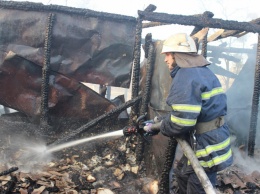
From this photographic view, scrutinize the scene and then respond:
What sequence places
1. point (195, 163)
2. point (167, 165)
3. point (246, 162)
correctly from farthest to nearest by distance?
1. point (246, 162)
2. point (167, 165)
3. point (195, 163)

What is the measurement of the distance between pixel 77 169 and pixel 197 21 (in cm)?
343

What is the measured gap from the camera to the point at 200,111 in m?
2.95

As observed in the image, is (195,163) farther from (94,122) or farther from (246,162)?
(246,162)

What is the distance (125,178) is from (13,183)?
70.7 inches

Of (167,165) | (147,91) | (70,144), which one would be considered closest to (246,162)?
(167,165)

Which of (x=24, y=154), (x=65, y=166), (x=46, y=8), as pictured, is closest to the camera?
(x=65, y=166)

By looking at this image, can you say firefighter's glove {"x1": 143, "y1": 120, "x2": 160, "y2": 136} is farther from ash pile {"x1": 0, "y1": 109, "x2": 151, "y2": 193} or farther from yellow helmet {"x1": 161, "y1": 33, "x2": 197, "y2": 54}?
ash pile {"x1": 0, "y1": 109, "x2": 151, "y2": 193}

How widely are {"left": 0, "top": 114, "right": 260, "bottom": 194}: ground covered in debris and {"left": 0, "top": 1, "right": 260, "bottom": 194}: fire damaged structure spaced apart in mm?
30

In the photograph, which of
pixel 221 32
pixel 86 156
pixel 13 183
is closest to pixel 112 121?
pixel 86 156

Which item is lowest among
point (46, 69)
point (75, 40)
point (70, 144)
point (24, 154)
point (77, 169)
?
point (77, 169)

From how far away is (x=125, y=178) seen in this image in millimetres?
4527

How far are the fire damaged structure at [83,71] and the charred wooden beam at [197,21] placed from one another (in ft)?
0.06

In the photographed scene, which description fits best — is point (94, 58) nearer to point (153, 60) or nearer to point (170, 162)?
point (153, 60)

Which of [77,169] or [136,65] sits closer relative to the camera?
[77,169]
